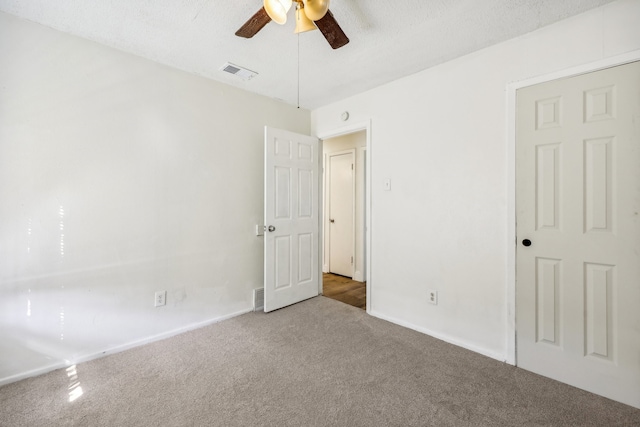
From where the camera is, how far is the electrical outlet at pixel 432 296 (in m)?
2.46

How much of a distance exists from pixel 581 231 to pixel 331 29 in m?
2.05

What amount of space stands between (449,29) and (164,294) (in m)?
3.12

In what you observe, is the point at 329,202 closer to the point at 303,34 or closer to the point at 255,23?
the point at 303,34

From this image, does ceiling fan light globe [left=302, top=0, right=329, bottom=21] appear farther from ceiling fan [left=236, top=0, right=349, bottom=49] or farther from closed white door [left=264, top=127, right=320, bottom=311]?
closed white door [left=264, top=127, right=320, bottom=311]

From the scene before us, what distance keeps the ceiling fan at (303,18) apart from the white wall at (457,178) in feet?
3.84

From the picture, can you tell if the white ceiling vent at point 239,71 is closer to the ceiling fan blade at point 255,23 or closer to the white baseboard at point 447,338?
the ceiling fan blade at point 255,23

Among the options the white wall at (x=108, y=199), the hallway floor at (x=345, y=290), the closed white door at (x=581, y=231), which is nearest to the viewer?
the closed white door at (x=581, y=231)

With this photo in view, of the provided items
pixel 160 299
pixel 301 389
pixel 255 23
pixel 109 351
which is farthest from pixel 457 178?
pixel 109 351

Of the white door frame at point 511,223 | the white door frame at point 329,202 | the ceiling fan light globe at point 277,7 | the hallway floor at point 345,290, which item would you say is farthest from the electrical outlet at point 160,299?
the white door frame at point 511,223

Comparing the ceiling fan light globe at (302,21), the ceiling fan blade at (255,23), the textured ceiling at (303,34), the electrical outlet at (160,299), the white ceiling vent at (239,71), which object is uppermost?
the white ceiling vent at (239,71)

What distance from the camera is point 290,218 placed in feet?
10.5

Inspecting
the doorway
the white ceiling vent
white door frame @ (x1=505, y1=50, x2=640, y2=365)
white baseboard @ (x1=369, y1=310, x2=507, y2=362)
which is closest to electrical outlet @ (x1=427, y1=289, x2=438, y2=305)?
white baseboard @ (x1=369, y1=310, x2=507, y2=362)

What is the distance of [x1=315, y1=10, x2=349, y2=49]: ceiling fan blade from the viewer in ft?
5.19

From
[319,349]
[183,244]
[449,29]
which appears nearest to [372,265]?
[319,349]
